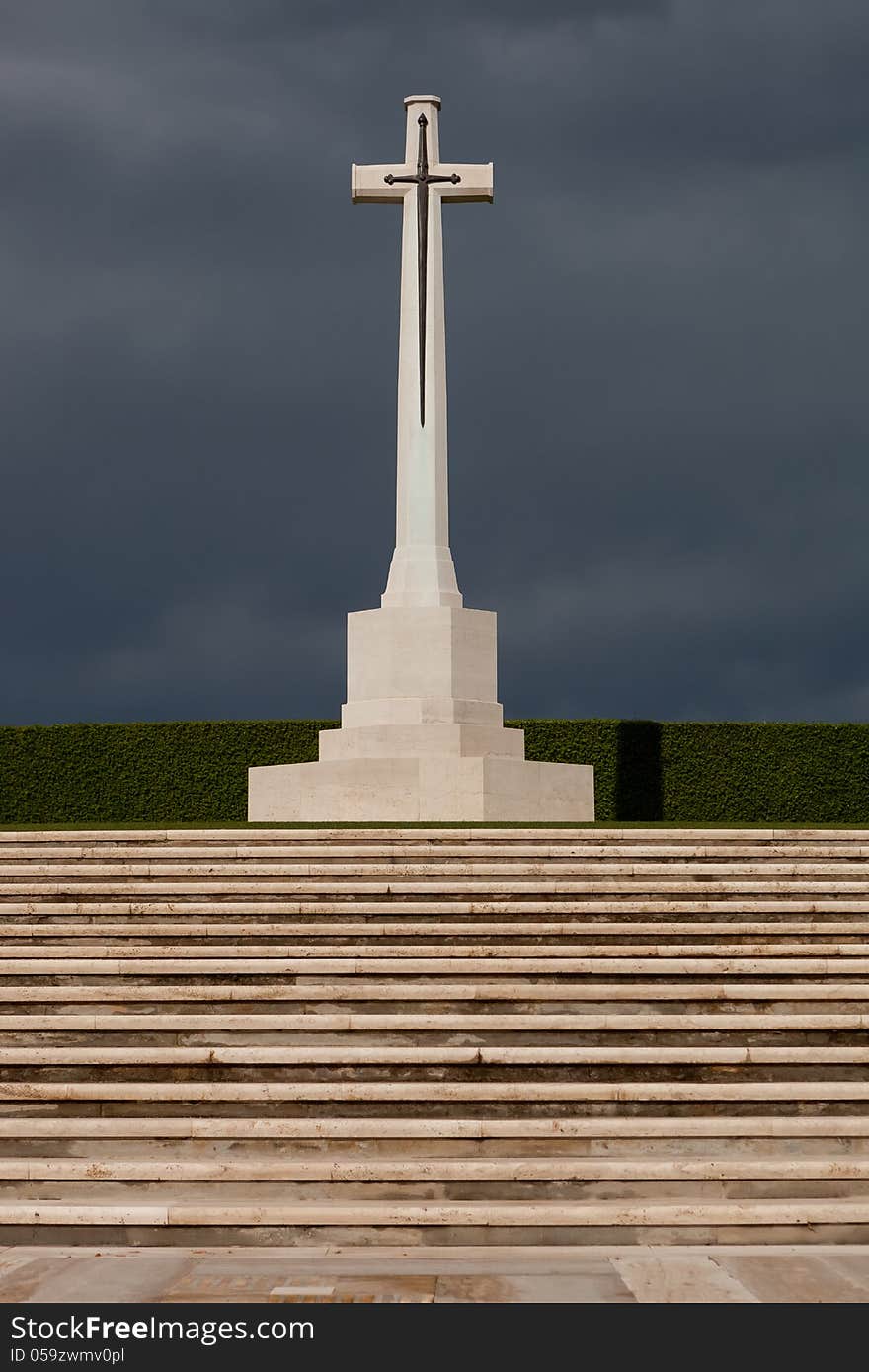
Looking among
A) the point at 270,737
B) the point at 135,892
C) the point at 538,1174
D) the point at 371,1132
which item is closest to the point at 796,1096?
the point at 538,1174

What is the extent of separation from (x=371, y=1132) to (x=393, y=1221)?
0.92 metres

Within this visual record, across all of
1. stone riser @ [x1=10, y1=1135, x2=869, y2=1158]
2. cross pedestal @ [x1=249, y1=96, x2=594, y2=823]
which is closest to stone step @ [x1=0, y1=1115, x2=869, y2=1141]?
stone riser @ [x1=10, y1=1135, x2=869, y2=1158]

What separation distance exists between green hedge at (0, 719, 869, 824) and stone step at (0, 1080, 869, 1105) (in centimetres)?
1613

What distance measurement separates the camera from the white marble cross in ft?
65.7

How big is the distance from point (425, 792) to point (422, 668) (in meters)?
1.96

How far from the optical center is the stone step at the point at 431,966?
386 inches

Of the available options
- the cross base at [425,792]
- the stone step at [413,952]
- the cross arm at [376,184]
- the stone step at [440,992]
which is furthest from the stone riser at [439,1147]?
the cross arm at [376,184]

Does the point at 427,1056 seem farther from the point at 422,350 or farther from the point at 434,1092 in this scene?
the point at 422,350

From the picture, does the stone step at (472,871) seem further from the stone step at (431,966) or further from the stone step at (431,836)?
the stone step at (431,966)

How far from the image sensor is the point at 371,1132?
802 cm

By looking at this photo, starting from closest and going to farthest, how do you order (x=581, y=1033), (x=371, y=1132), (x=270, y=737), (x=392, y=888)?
(x=371, y=1132) < (x=581, y=1033) < (x=392, y=888) < (x=270, y=737)

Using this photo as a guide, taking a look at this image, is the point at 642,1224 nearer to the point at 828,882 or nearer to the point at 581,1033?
the point at 581,1033

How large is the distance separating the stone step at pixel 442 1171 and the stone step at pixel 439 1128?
8.5 inches

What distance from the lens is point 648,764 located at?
2483cm
